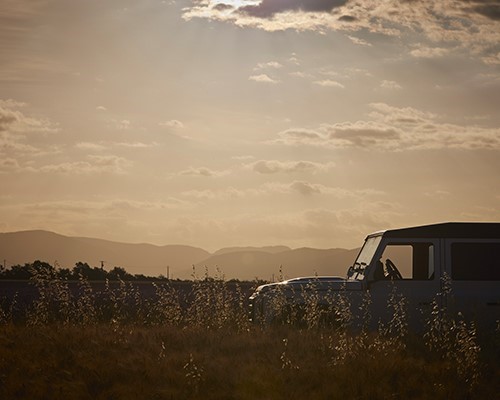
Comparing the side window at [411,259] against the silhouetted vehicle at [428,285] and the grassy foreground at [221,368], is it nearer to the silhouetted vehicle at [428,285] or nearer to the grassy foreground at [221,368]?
the silhouetted vehicle at [428,285]

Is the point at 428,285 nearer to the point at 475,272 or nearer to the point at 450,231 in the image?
the point at 475,272

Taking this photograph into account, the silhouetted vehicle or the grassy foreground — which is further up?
the silhouetted vehicle

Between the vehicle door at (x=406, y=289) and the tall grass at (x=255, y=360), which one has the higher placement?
the vehicle door at (x=406, y=289)

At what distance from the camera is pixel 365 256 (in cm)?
1606

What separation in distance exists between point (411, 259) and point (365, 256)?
35.7 inches

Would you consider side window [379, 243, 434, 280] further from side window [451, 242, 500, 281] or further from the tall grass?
the tall grass

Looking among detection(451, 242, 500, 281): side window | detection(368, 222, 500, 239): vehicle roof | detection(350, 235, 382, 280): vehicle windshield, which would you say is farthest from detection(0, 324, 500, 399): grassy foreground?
detection(368, 222, 500, 239): vehicle roof

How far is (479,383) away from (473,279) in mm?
3752

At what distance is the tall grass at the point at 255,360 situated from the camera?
11.2 metres

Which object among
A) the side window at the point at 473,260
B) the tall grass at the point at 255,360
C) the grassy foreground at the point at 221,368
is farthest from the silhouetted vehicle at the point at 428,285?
the grassy foreground at the point at 221,368

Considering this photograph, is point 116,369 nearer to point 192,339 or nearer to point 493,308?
point 192,339

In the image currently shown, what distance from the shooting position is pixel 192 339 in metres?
13.9

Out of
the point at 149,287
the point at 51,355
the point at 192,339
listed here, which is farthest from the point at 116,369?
the point at 149,287

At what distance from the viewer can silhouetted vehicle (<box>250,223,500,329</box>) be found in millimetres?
15094
